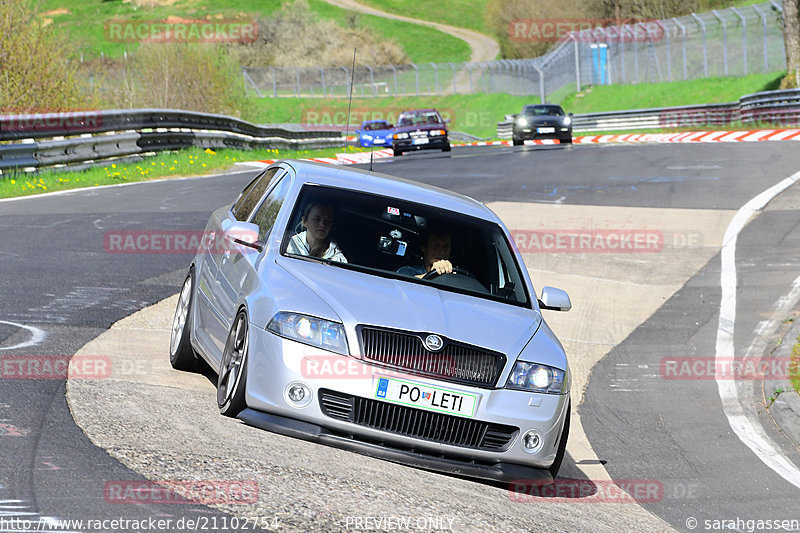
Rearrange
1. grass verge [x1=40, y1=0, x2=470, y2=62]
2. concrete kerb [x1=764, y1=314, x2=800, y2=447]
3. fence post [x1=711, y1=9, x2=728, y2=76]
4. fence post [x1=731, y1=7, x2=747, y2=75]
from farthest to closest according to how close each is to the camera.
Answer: grass verge [x1=40, y1=0, x2=470, y2=62] < fence post [x1=711, y1=9, x2=728, y2=76] < fence post [x1=731, y1=7, x2=747, y2=75] < concrete kerb [x1=764, y1=314, x2=800, y2=447]

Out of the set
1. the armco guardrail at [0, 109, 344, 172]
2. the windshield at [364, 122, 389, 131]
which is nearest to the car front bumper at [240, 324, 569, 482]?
the armco guardrail at [0, 109, 344, 172]

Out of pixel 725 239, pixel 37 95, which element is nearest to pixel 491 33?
pixel 37 95

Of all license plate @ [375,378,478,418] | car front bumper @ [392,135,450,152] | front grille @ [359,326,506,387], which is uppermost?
front grille @ [359,326,506,387]

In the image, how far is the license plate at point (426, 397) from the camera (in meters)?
6.02

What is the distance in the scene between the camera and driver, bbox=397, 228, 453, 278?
289 inches

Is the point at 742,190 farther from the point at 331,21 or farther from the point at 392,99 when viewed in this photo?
the point at 331,21

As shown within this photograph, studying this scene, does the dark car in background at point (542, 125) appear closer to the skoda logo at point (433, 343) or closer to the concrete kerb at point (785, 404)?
the concrete kerb at point (785, 404)

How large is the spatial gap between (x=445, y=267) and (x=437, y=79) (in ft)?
249

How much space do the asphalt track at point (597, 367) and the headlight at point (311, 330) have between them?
1174mm

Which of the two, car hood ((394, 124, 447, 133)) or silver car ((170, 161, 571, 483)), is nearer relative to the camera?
silver car ((170, 161, 571, 483))

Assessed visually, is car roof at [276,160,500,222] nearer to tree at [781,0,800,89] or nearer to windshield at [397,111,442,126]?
windshield at [397,111,442,126]

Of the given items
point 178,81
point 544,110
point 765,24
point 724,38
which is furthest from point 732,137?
point 724,38

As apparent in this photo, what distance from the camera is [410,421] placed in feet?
20.0

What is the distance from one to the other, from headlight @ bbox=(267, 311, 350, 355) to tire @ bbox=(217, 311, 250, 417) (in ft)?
0.81
